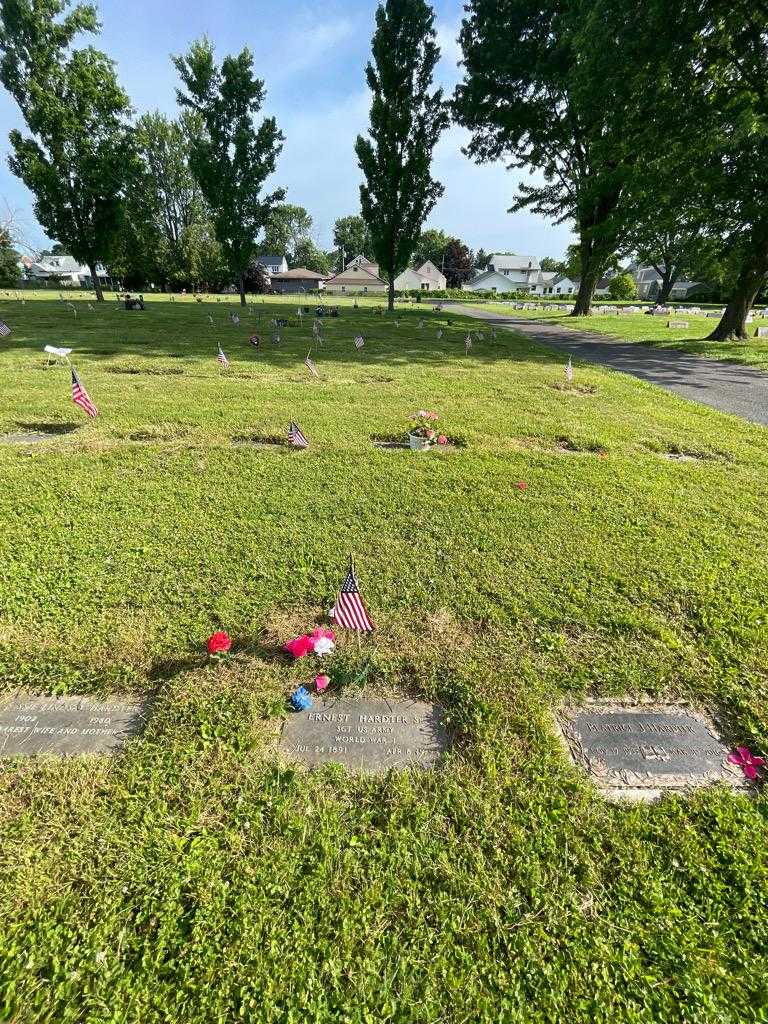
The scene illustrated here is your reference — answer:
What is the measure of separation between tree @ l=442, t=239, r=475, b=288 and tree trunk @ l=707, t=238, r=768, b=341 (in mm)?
84122

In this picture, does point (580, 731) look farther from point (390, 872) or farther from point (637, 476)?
point (637, 476)

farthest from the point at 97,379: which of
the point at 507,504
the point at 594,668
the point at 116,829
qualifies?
the point at 594,668

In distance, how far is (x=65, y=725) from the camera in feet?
7.18

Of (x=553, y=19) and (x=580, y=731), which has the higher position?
(x=553, y=19)

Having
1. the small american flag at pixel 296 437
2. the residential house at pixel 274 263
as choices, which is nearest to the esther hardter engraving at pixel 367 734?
the small american flag at pixel 296 437

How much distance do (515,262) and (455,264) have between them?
12.8 m

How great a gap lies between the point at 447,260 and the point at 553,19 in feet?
260

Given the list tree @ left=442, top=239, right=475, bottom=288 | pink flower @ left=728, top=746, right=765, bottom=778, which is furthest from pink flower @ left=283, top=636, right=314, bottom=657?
tree @ left=442, top=239, right=475, bottom=288

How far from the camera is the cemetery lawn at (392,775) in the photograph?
1424 mm

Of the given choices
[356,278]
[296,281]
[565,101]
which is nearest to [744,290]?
[565,101]

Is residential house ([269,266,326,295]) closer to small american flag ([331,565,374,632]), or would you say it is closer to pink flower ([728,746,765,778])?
small american flag ([331,565,374,632])

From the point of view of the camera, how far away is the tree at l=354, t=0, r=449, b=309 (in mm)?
23203

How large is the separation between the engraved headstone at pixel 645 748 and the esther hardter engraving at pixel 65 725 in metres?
2.20

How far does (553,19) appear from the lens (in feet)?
58.2
